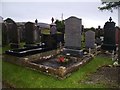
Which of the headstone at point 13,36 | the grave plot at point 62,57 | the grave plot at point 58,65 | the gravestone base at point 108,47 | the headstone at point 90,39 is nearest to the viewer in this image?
the grave plot at point 58,65

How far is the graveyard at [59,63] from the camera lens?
8.02 metres

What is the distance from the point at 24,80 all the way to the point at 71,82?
6.56 feet

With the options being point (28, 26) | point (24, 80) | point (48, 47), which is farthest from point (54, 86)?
point (28, 26)

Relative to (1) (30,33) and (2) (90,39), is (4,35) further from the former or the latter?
(2) (90,39)

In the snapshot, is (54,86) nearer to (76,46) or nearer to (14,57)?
(14,57)

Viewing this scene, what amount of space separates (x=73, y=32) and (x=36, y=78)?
215 inches

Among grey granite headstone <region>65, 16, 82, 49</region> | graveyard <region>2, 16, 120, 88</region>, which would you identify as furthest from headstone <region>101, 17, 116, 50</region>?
grey granite headstone <region>65, 16, 82, 49</region>

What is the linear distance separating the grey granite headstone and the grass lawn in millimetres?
2920

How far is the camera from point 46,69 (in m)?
8.99

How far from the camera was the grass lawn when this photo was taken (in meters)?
7.67

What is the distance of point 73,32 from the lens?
1285 centimetres

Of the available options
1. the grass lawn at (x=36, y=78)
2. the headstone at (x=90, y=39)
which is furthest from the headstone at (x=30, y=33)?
the grass lawn at (x=36, y=78)

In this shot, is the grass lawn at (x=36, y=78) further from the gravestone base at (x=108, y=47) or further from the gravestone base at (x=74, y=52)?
the gravestone base at (x=108, y=47)

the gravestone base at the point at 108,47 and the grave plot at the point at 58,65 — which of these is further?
the gravestone base at the point at 108,47
